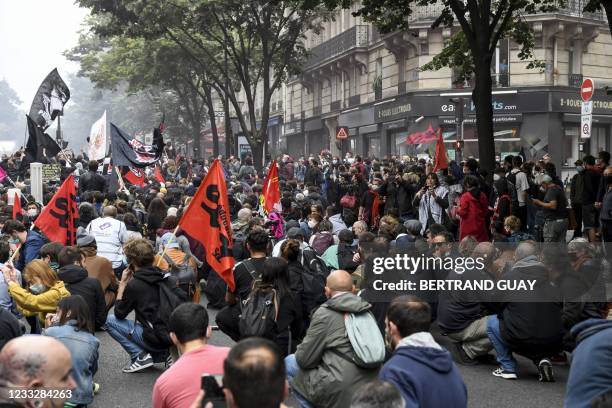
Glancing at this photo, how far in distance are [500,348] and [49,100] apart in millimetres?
15859

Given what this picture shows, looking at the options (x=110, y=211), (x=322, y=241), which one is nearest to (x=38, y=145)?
(x=110, y=211)

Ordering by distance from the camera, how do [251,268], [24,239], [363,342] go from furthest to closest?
[24,239], [251,268], [363,342]

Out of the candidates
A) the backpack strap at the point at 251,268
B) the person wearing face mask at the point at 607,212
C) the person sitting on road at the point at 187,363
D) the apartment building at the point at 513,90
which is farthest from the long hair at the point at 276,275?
the apartment building at the point at 513,90

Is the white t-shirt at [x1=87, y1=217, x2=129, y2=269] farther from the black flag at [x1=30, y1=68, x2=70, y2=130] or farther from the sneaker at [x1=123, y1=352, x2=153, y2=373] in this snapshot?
the black flag at [x1=30, y1=68, x2=70, y2=130]

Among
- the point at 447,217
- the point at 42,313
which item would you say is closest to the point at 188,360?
the point at 42,313

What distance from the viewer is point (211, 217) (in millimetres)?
8359

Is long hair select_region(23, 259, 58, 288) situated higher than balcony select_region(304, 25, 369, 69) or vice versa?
balcony select_region(304, 25, 369, 69)

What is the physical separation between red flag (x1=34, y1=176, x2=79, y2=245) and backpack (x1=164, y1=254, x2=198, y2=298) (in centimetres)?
211

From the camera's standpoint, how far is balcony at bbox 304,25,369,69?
136 ft

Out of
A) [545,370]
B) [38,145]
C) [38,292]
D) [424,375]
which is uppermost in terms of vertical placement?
[38,145]

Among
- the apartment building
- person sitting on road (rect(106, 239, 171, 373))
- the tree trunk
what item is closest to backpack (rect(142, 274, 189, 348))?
A: person sitting on road (rect(106, 239, 171, 373))

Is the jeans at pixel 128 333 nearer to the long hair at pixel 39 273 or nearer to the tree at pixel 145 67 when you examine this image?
the long hair at pixel 39 273

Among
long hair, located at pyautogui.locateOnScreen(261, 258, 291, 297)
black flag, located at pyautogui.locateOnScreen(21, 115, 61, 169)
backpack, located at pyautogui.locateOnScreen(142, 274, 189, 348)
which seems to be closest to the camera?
long hair, located at pyautogui.locateOnScreen(261, 258, 291, 297)

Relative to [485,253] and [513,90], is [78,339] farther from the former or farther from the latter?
[513,90]
